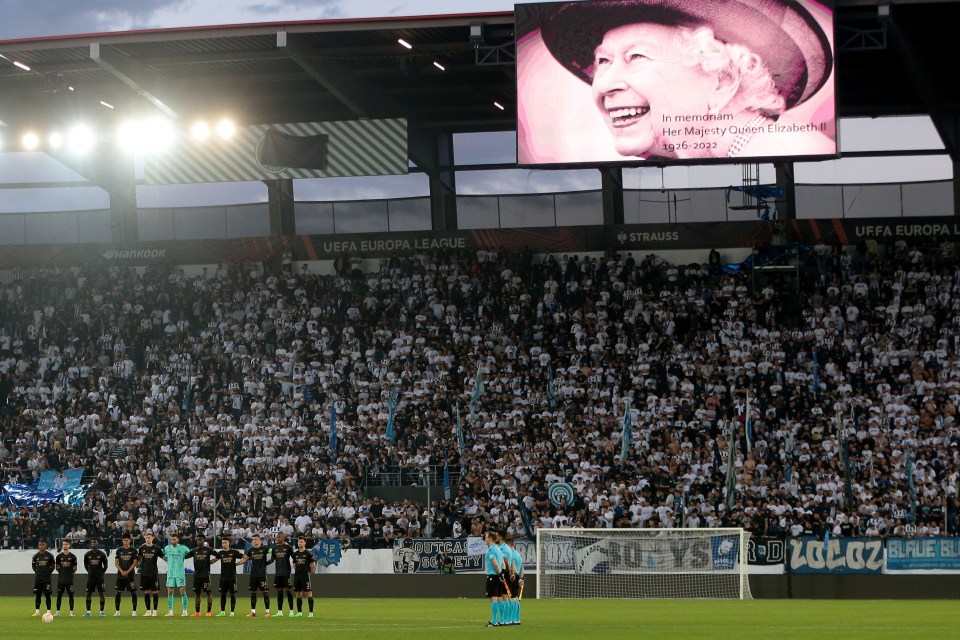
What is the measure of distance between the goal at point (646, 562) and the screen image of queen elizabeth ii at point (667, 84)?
986cm

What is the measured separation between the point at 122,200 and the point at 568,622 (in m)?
30.6

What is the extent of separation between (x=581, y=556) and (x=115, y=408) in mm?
16137

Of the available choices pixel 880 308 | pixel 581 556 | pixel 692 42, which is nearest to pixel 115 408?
pixel 581 556

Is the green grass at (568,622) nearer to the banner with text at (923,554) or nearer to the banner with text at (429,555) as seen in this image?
the banner with text at (923,554)

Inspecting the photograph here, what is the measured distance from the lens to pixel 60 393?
44.7 metres

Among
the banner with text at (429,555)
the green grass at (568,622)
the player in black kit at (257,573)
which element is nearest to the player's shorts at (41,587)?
the green grass at (568,622)

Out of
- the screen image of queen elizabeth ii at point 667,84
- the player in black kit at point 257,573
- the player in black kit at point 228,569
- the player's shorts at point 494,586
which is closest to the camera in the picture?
the player's shorts at point 494,586

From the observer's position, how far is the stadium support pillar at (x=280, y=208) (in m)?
50.2

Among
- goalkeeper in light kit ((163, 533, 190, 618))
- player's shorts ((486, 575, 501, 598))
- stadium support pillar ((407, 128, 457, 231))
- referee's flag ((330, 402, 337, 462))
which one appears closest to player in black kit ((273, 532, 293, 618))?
goalkeeper in light kit ((163, 533, 190, 618))

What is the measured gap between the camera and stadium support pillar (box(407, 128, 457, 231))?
1949 inches

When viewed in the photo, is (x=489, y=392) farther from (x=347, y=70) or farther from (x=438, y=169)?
(x=438, y=169)

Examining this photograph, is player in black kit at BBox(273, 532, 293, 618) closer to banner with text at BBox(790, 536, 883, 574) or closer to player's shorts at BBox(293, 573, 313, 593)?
player's shorts at BBox(293, 573, 313, 593)

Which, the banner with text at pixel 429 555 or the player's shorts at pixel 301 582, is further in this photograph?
the banner with text at pixel 429 555

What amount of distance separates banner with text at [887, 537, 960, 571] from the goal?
11.6 feet
